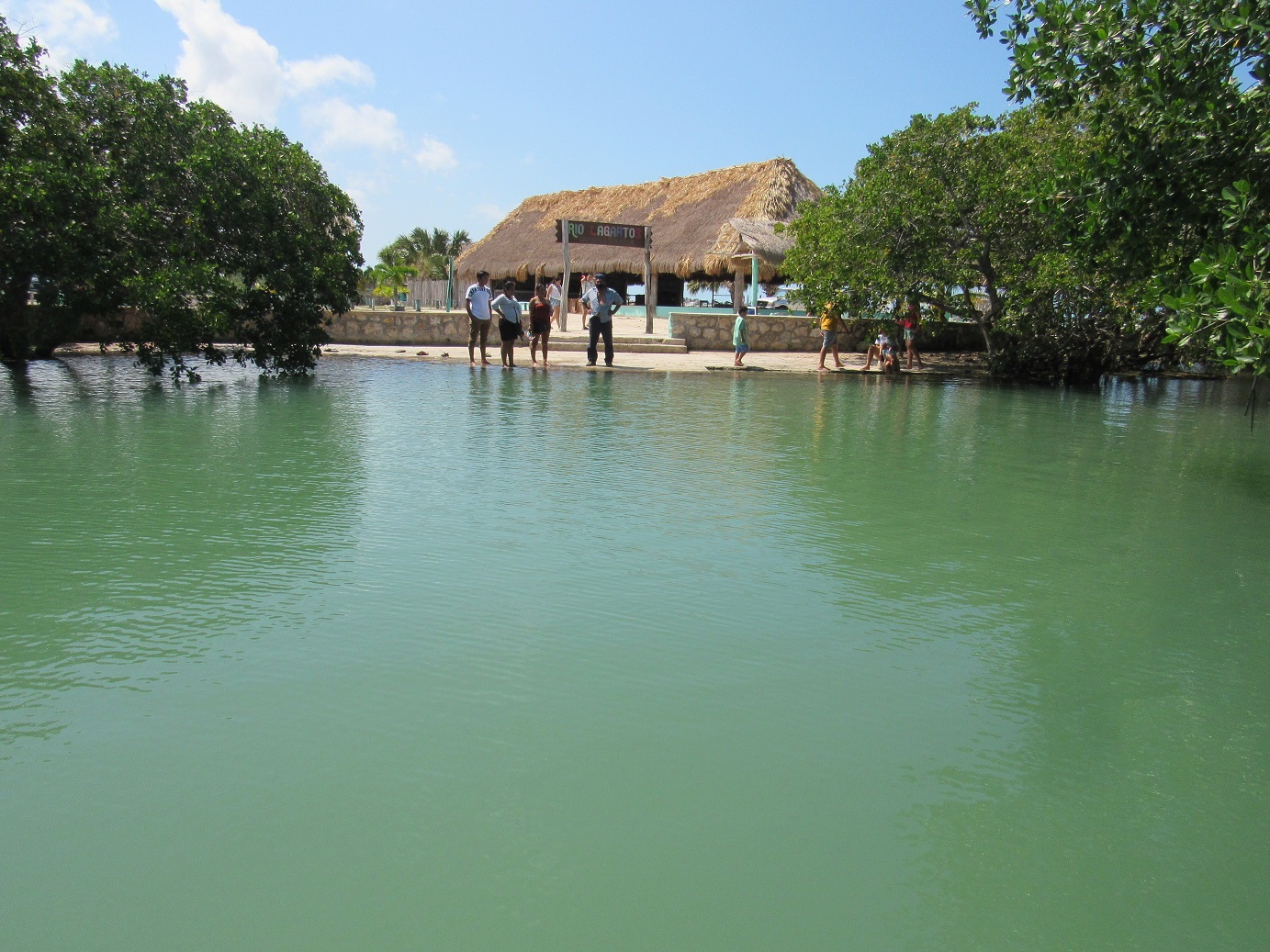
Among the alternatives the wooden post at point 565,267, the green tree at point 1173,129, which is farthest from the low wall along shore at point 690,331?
the green tree at point 1173,129

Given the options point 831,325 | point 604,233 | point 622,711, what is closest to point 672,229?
point 604,233

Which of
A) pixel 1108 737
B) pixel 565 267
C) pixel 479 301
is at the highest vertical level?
pixel 565 267

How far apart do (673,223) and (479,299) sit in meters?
17.4

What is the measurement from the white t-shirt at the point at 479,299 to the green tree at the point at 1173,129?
10036mm

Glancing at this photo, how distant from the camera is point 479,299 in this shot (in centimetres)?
1728

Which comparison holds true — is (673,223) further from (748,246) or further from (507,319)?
(507,319)

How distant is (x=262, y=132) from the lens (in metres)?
14.5

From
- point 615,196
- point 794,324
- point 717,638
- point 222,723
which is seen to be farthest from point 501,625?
point 615,196

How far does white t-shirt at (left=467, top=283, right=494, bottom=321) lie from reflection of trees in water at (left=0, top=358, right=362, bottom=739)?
657cm

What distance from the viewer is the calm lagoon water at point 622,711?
263cm

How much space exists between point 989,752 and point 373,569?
3.22m

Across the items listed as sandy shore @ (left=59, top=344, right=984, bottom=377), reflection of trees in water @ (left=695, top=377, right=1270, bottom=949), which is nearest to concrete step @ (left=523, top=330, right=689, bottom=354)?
sandy shore @ (left=59, top=344, right=984, bottom=377)

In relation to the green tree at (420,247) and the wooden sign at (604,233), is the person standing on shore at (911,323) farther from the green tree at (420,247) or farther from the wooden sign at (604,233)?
the green tree at (420,247)

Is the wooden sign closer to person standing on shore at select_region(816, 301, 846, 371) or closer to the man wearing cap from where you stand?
the man wearing cap
